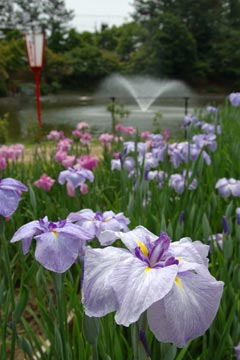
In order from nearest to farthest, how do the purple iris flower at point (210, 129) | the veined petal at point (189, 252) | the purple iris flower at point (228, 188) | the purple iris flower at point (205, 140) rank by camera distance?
1. the veined petal at point (189, 252)
2. the purple iris flower at point (228, 188)
3. the purple iris flower at point (205, 140)
4. the purple iris flower at point (210, 129)

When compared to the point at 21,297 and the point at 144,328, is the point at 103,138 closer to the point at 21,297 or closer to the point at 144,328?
the point at 21,297

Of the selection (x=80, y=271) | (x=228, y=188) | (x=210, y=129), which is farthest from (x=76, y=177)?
(x=210, y=129)

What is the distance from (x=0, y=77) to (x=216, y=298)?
30.6m

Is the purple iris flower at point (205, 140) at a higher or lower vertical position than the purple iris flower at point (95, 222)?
lower

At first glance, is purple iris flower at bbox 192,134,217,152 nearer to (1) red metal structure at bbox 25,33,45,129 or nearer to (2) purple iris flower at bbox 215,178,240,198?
(2) purple iris flower at bbox 215,178,240,198

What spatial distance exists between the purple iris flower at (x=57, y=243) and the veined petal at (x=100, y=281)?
0.53ft

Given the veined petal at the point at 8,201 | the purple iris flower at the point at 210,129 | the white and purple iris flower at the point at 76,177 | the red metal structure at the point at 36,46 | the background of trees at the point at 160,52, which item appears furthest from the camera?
the background of trees at the point at 160,52

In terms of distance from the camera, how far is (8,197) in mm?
1004

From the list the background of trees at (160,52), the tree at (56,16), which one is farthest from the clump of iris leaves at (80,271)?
the tree at (56,16)

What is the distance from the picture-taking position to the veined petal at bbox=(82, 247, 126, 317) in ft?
1.97

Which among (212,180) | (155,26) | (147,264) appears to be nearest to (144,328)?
(147,264)

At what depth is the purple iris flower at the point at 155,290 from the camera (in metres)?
0.57

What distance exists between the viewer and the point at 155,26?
41.2 meters

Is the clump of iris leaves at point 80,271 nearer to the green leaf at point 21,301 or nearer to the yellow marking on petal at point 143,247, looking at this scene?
the green leaf at point 21,301
